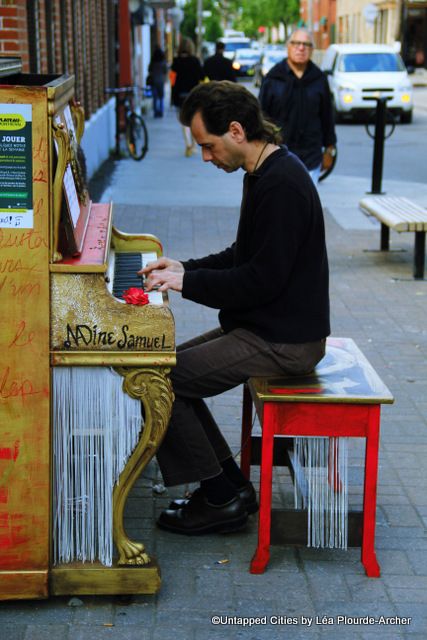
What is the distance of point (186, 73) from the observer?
17953 millimetres

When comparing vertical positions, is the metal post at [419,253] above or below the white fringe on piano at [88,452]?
below

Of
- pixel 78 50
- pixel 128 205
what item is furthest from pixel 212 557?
pixel 78 50

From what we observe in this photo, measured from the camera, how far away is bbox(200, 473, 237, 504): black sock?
3.97m

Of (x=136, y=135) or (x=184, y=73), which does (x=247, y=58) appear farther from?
(x=136, y=135)

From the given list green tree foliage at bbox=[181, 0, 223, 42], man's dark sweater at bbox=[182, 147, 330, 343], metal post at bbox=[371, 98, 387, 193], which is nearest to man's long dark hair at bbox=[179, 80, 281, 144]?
man's dark sweater at bbox=[182, 147, 330, 343]

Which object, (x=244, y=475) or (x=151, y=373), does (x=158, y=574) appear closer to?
(x=151, y=373)

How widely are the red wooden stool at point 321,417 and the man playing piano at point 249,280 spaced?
0.14 meters

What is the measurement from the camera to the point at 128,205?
1213 centimetres

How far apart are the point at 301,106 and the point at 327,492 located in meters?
5.62

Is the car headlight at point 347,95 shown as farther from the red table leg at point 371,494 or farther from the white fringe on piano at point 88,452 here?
the white fringe on piano at point 88,452

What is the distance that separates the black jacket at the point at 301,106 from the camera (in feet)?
28.9

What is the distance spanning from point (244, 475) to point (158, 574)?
3.29 ft

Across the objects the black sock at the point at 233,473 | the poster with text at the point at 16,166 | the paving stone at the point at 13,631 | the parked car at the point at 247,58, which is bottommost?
the parked car at the point at 247,58

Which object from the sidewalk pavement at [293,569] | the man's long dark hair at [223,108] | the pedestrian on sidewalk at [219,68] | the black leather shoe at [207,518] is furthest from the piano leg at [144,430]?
the pedestrian on sidewalk at [219,68]
